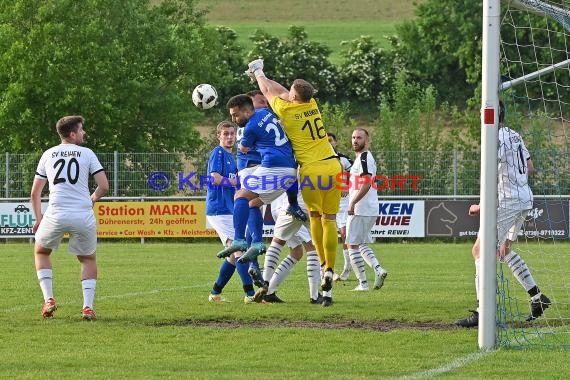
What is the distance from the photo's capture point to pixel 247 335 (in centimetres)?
1045

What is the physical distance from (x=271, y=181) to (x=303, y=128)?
2.13 feet

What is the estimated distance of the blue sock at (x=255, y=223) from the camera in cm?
1315

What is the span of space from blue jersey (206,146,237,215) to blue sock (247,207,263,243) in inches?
14.0

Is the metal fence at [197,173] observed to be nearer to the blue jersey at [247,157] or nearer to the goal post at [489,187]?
the blue jersey at [247,157]

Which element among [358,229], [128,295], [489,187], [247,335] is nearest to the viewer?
[489,187]

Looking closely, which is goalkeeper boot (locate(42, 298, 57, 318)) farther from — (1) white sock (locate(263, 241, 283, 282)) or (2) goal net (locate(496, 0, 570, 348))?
(2) goal net (locate(496, 0, 570, 348))

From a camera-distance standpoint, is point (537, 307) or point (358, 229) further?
point (358, 229)

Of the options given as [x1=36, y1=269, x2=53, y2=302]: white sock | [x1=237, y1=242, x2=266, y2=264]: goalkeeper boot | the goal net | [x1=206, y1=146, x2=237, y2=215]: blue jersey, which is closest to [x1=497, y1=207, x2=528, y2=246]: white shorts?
the goal net

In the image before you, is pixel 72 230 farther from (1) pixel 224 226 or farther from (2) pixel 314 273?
(2) pixel 314 273

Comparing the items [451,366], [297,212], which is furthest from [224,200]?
[451,366]

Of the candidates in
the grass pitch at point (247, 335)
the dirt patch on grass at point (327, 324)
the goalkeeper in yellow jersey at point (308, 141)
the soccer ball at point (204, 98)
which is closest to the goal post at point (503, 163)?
the grass pitch at point (247, 335)

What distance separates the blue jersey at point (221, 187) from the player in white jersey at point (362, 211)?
2.40 m

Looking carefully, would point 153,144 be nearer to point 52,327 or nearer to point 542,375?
point 52,327

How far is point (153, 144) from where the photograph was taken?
4256 centimetres
